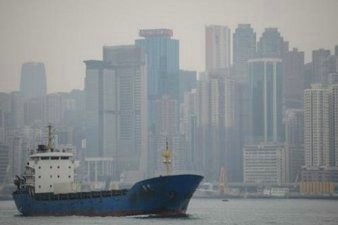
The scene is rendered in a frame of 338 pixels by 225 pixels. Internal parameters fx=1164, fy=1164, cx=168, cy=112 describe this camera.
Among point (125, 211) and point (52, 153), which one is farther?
point (52, 153)

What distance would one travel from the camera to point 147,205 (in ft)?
257

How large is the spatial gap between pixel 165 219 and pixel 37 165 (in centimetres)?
1265

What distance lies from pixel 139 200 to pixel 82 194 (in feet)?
15.2

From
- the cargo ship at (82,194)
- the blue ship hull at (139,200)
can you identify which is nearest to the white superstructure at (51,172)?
the cargo ship at (82,194)

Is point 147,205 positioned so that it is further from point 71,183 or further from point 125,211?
point 71,183

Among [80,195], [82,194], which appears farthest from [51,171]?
[82,194]

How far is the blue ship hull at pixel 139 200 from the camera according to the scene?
77875 mm

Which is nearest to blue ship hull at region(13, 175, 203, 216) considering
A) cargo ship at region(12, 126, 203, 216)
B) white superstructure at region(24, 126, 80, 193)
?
cargo ship at region(12, 126, 203, 216)

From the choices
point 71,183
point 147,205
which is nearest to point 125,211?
point 147,205

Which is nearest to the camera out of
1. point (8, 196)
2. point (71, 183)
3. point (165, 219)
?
point (165, 219)

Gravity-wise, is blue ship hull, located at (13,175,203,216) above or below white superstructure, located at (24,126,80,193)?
below

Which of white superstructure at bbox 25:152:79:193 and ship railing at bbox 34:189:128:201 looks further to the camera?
white superstructure at bbox 25:152:79:193

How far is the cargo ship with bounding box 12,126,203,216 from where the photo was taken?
78.0 m

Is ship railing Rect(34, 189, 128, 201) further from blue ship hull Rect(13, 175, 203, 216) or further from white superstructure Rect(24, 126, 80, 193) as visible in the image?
white superstructure Rect(24, 126, 80, 193)
